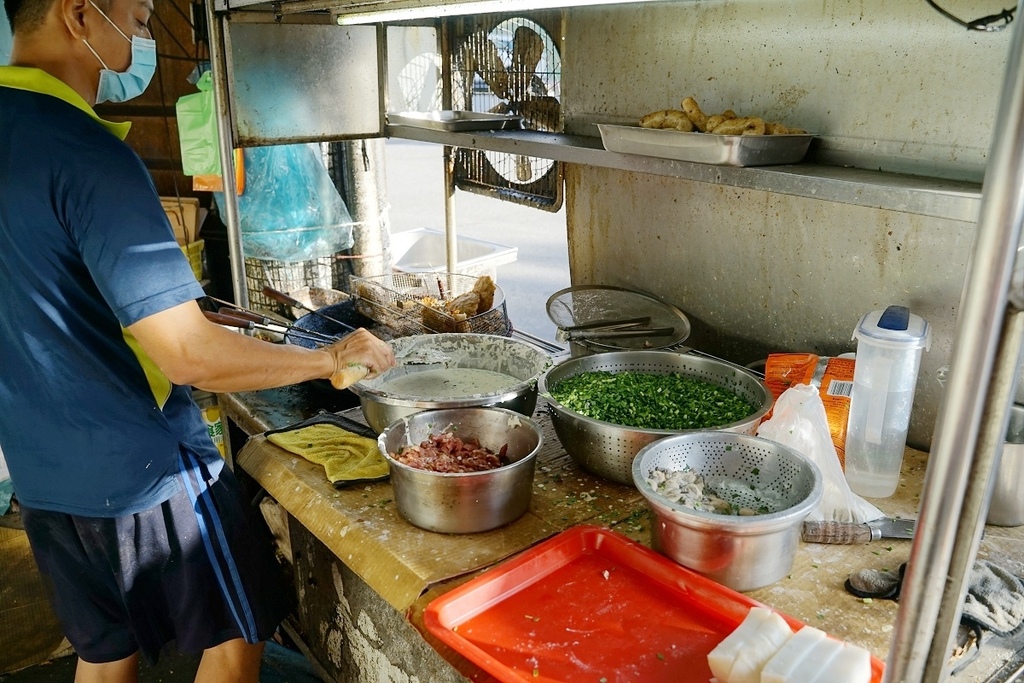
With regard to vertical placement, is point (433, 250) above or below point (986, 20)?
below

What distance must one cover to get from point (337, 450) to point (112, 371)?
0.69m

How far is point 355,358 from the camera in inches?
80.9

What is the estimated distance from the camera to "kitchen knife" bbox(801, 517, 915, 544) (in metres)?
1.82

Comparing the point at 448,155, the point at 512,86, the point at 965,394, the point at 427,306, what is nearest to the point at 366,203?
the point at 448,155

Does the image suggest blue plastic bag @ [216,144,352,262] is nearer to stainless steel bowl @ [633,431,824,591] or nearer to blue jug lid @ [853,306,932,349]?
stainless steel bowl @ [633,431,824,591]

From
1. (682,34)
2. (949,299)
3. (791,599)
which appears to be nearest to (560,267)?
(682,34)

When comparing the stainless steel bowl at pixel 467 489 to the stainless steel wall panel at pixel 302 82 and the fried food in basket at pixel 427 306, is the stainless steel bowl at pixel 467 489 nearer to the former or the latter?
the fried food in basket at pixel 427 306

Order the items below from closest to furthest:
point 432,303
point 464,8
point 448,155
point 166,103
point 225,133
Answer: point 464,8
point 432,303
point 225,133
point 448,155
point 166,103

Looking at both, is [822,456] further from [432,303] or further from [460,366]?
[432,303]

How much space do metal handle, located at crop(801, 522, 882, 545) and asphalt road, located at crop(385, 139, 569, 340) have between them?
4588 millimetres

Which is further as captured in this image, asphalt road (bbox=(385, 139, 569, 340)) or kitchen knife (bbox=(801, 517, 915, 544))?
asphalt road (bbox=(385, 139, 569, 340))

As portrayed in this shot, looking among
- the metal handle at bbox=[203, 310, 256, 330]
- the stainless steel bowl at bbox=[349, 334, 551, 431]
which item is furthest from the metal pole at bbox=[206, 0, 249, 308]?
the stainless steel bowl at bbox=[349, 334, 551, 431]

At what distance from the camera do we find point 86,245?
167 centimetres

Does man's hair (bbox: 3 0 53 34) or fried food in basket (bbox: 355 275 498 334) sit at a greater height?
man's hair (bbox: 3 0 53 34)
